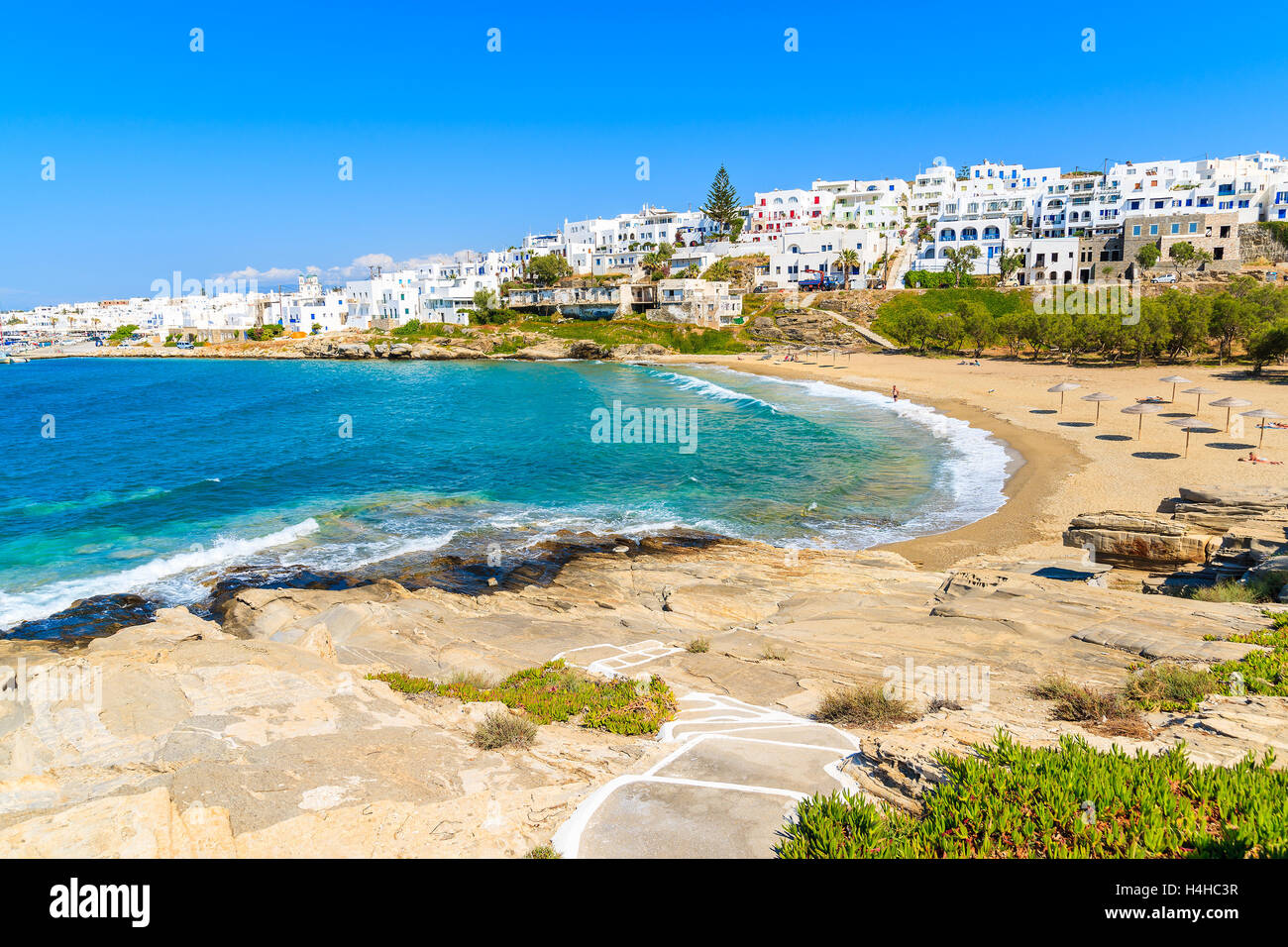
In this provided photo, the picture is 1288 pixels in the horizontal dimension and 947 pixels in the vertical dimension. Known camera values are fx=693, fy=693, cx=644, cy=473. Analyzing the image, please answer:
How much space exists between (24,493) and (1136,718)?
47.2 meters

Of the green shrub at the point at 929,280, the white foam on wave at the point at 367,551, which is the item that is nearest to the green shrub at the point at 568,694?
the white foam on wave at the point at 367,551

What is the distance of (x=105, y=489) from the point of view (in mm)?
36625

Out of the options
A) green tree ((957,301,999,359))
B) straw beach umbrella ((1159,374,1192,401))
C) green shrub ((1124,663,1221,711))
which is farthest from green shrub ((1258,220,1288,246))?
green shrub ((1124,663,1221,711))

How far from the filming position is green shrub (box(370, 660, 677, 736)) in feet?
33.9

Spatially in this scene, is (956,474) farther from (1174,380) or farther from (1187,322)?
(1187,322)

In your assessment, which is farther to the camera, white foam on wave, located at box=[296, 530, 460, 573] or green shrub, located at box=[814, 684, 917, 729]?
white foam on wave, located at box=[296, 530, 460, 573]

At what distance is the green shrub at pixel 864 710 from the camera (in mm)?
9961

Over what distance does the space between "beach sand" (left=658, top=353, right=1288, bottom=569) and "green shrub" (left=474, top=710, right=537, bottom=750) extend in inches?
706

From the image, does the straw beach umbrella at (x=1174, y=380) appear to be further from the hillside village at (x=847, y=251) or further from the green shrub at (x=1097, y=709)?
the hillside village at (x=847, y=251)

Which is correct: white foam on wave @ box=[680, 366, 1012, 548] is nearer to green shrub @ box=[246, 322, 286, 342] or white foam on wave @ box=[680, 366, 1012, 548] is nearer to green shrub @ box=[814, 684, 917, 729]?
green shrub @ box=[814, 684, 917, 729]

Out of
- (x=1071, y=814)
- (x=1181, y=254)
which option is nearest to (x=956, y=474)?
(x=1071, y=814)

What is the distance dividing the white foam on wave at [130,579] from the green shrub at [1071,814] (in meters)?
25.2

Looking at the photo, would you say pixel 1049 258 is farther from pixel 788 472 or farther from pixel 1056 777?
pixel 1056 777
